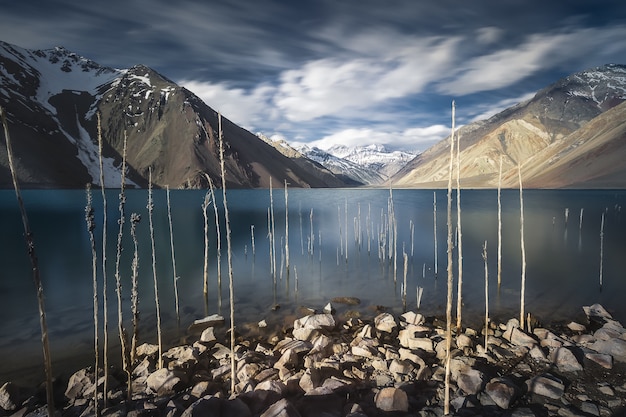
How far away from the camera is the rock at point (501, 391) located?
960cm

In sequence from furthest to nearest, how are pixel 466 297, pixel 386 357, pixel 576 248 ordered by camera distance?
pixel 576 248 < pixel 466 297 < pixel 386 357

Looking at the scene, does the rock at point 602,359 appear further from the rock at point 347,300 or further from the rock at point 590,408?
the rock at point 347,300

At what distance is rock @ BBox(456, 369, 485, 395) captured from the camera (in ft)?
33.5

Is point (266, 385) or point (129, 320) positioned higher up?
point (266, 385)

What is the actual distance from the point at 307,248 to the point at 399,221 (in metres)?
28.1

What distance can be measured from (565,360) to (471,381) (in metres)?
4.40

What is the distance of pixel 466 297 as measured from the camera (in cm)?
2323

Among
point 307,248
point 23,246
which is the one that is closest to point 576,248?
point 307,248

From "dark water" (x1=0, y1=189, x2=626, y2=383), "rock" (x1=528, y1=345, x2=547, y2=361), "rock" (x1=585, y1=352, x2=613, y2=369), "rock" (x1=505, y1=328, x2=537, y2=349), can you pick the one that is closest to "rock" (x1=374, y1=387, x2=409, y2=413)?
"rock" (x1=528, y1=345, x2=547, y2=361)

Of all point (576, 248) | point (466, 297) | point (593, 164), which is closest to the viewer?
point (466, 297)

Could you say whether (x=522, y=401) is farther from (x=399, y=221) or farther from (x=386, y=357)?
(x=399, y=221)

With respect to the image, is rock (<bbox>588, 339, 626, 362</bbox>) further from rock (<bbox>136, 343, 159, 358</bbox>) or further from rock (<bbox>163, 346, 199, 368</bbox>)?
rock (<bbox>136, 343, 159, 358</bbox>)

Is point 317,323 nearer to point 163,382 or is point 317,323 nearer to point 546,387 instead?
point 163,382

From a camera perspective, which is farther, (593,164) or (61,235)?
(593,164)
